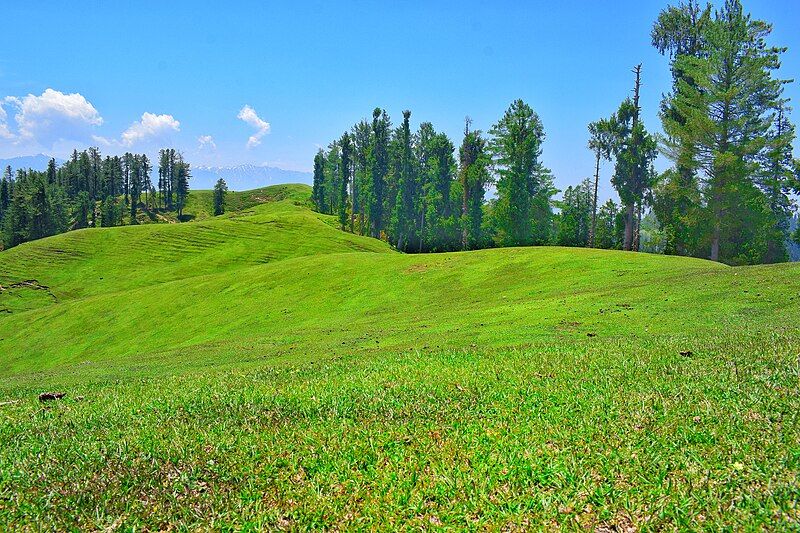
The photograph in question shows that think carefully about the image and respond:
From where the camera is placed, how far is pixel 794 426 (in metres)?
7.02

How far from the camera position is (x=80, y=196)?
153750mm

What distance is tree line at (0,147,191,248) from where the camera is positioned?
399 ft

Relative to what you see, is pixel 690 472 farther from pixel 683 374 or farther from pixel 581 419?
pixel 683 374

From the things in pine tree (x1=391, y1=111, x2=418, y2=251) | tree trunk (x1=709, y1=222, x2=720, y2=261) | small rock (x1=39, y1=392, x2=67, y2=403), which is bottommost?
small rock (x1=39, y1=392, x2=67, y2=403)

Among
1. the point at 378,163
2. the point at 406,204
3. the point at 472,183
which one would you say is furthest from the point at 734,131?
the point at 378,163

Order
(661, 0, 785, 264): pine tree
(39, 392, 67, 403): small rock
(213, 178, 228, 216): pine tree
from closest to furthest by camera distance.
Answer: (39, 392, 67, 403): small rock
(661, 0, 785, 264): pine tree
(213, 178, 228, 216): pine tree

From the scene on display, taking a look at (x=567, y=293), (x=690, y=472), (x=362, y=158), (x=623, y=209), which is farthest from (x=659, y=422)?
(x=362, y=158)

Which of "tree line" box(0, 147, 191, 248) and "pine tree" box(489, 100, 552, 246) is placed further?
"tree line" box(0, 147, 191, 248)

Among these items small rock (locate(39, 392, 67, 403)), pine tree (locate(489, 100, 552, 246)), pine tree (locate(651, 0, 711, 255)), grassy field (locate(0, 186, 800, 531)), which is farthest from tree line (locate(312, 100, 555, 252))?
small rock (locate(39, 392, 67, 403))

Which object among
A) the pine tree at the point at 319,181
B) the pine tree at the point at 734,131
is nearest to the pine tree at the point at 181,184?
the pine tree at the point at 319,181

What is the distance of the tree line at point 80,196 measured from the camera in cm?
12150

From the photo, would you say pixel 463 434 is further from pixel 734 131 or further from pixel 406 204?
pixel 406 204

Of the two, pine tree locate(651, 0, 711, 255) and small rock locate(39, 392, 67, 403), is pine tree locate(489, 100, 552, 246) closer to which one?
pine tree locate(651, 0, 711, 255)

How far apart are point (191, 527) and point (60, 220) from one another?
15722 centimetres
